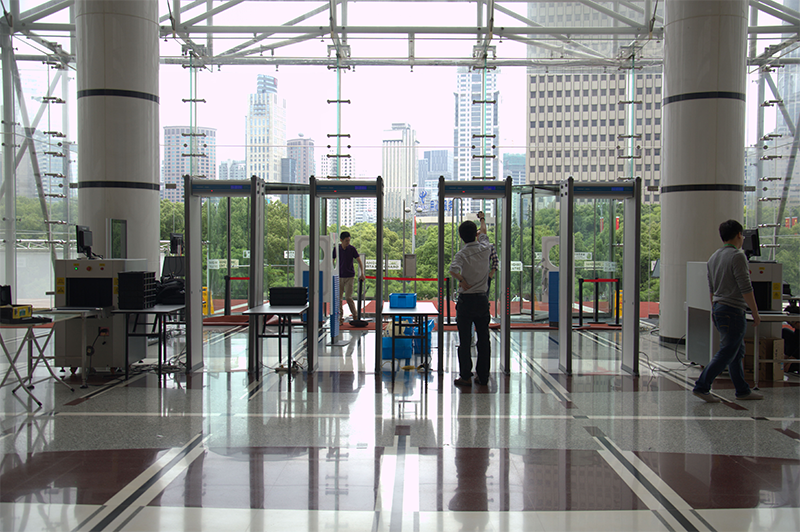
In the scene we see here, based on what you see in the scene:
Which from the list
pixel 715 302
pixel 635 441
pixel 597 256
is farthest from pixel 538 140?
pixel 635 441

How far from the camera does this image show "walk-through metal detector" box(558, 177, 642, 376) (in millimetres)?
7012

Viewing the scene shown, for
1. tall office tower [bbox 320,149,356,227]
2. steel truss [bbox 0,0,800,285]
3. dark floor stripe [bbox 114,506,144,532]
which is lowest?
dark floor stripe [bbox 114,506,144,532]

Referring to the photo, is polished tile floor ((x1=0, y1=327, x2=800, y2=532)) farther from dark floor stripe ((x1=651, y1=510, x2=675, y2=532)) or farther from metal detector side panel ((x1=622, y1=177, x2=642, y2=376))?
metal detector side panel ((x1=622, y1=177, x2=642, y2=376))

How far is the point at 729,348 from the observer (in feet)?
19.1

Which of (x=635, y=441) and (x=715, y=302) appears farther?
(x=715, y=302)

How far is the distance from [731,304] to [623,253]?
1.55 m

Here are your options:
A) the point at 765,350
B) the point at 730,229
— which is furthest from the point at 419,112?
the point at 765,350

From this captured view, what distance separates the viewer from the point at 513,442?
A: 4.64 m

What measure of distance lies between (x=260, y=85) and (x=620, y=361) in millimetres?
9158

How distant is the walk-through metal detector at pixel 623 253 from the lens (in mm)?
7012

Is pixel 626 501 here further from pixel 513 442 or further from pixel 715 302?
pixel 715 302

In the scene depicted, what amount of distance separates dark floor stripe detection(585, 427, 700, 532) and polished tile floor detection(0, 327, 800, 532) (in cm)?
2

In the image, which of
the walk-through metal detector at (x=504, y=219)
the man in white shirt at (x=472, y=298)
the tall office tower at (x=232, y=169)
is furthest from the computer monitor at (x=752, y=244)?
the tall office tower at (x=232, y=169)

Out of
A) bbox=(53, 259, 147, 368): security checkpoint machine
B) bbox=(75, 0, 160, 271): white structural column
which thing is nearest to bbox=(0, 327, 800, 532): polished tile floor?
bbox=(53, 259, 147, 368): security checkpoint machine
